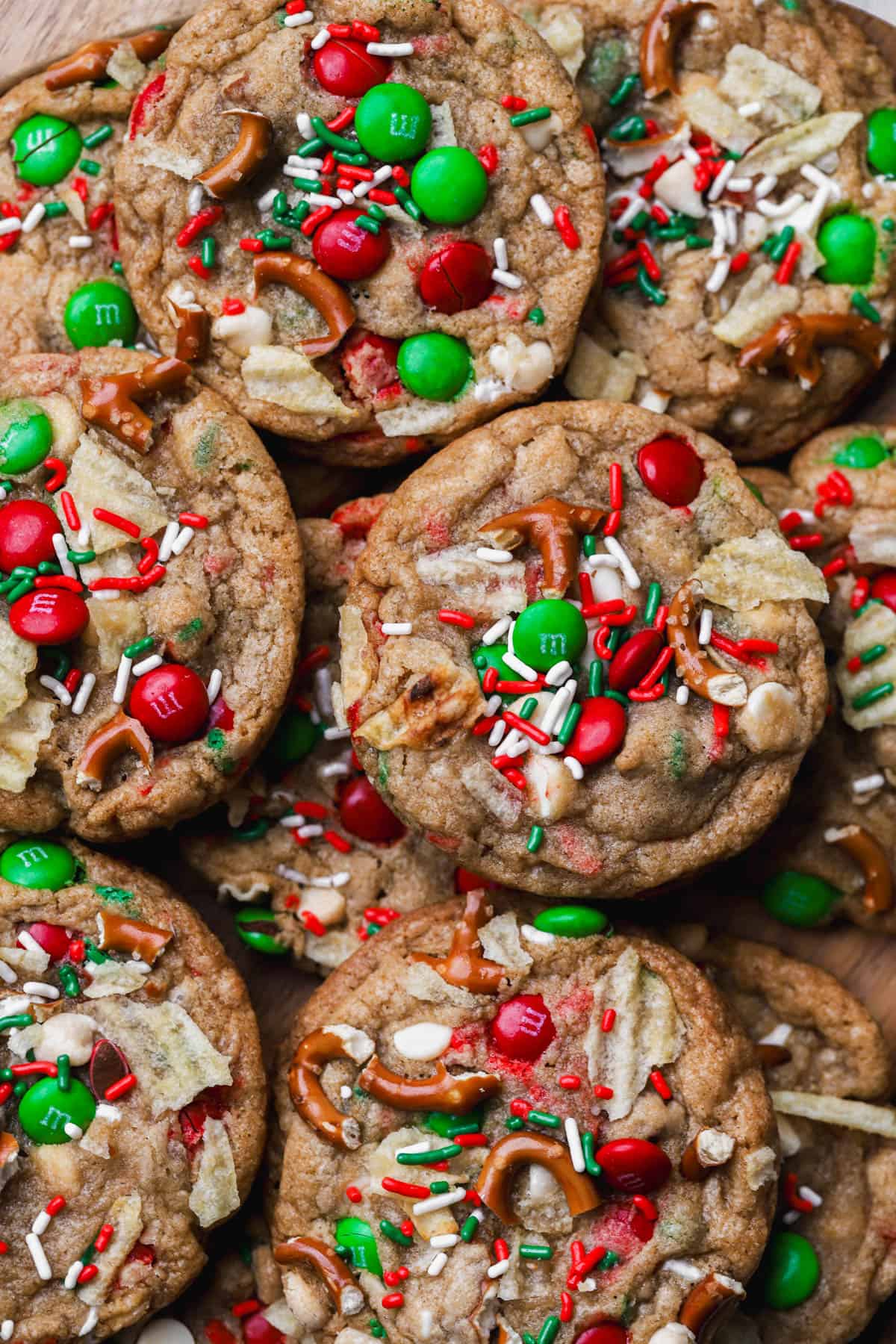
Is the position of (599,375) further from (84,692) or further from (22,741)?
(22,741)

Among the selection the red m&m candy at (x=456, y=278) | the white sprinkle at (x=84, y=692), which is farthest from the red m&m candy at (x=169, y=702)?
the red m&m candy at (x=456, y=278)

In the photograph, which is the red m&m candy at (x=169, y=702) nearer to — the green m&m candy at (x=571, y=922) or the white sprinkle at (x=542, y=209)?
the green m&m candy at (x=571, y=922)

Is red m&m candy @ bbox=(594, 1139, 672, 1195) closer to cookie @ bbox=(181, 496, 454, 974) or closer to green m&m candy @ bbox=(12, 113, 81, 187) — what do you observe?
cookie @ bbox=(181, 496, 454, 974)

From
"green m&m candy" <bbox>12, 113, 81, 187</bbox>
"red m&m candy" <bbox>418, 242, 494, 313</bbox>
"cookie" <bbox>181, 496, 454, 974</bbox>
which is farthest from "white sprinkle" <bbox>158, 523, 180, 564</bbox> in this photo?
"green m&m candy" <bbox>12, 113, 81, 187</bbox>

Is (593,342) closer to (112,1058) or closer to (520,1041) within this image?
(520,1041)

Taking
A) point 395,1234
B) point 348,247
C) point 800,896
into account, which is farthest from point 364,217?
point 395,1234

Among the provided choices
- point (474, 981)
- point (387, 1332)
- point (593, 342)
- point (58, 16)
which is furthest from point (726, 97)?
point (387, 1332)
